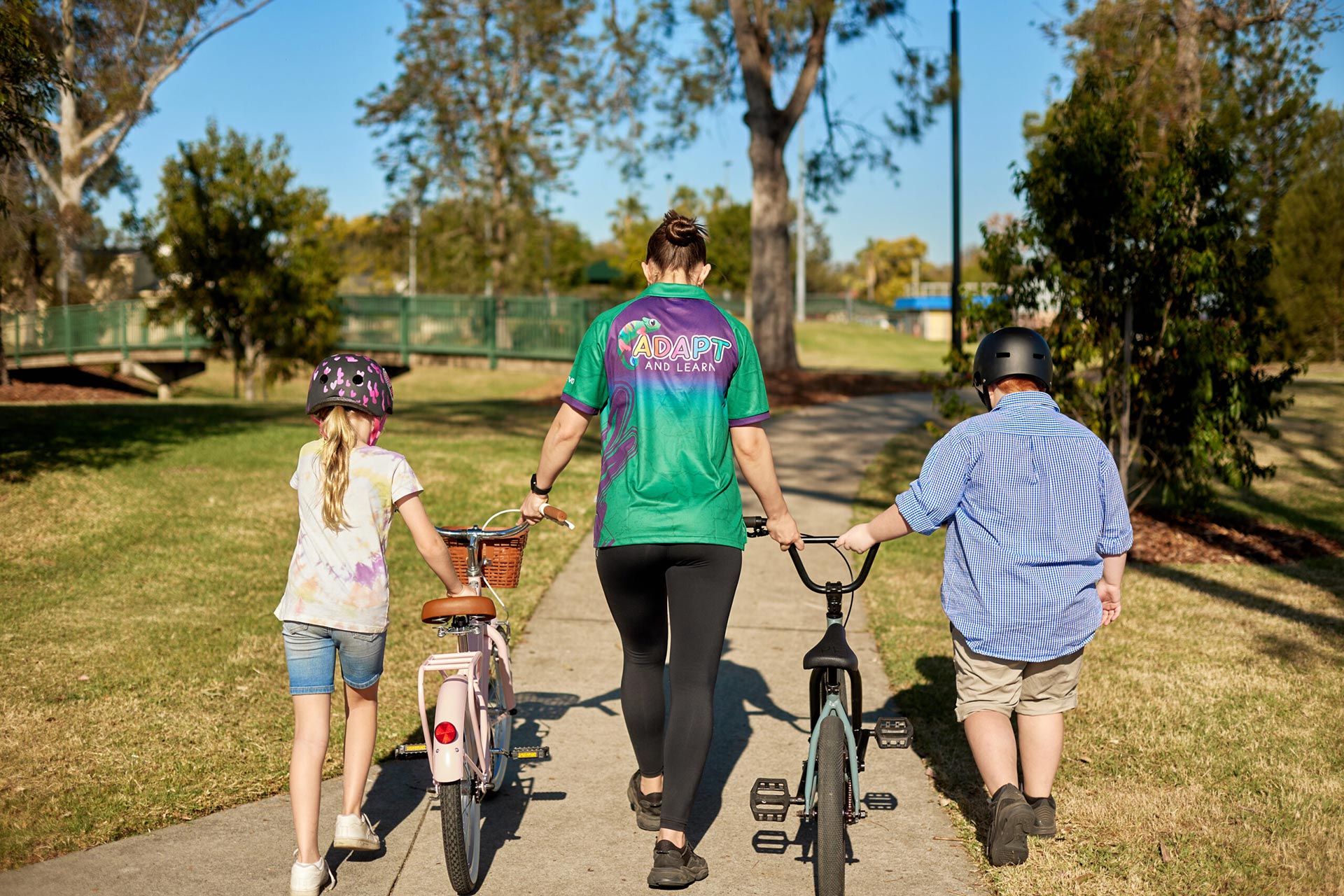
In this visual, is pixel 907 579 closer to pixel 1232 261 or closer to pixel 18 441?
pixel 1232 261

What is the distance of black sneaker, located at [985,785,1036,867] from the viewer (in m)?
3.73

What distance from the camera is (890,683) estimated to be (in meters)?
6.00

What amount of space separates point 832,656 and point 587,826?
1.35 meters

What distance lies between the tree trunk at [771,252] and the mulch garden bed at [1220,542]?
1215cm

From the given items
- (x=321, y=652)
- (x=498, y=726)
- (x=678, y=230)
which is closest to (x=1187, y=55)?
(x=678, y=230)

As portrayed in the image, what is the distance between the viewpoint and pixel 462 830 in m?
3.58

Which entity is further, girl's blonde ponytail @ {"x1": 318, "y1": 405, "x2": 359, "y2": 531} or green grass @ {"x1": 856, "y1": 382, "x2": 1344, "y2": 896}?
green grass @ {"x1": 856, "y1": 382, "x2": 1344, "y2": 896}

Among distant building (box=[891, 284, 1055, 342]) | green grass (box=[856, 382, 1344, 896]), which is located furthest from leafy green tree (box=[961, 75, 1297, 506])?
distant building (box=[891, 284, 1055, 342])

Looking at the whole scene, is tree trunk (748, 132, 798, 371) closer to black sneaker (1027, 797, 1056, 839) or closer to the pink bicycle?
the pink bicycle

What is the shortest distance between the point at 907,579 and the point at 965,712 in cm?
451

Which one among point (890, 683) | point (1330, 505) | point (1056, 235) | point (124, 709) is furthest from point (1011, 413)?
point (1330, 505)

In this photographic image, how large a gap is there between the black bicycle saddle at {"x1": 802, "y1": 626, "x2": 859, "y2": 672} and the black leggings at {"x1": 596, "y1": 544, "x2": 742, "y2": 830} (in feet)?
0.97

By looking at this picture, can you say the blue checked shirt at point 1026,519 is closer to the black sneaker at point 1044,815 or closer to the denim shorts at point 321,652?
the black sneaker at point 1044,815

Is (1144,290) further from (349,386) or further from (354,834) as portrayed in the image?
(354,834)
